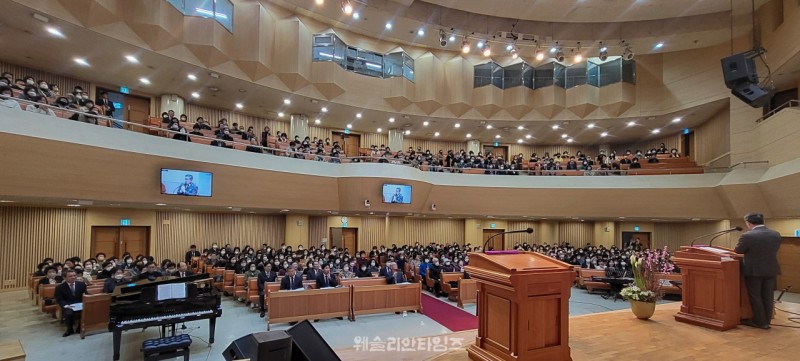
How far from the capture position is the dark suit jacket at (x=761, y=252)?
4.17m

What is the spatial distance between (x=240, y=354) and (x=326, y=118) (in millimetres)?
15852

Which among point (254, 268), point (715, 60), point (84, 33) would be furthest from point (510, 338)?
point (715, 60)

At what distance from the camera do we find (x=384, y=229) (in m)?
19.4

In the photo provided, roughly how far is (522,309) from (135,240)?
15114 millimetres

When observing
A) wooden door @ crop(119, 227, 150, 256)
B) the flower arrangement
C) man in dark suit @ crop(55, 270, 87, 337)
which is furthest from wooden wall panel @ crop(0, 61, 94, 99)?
the flower arrangement

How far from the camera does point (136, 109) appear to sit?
14391 millimetres

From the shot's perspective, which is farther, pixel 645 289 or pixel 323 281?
pixel 323 281

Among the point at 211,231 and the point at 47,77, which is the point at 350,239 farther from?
the point at 47,77

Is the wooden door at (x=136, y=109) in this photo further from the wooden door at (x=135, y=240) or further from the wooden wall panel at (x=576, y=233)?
the wooden wall panel at (x=576, y=233)

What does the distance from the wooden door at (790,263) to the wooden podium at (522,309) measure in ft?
47.6

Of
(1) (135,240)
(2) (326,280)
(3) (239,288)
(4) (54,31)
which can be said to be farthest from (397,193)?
(4) (54,31)

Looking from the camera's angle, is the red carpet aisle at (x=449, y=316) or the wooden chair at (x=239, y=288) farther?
the wooden chair at (x=239, y=288)

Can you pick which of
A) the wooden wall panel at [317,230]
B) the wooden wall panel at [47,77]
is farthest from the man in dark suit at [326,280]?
the wooden wall panel at [47,77]

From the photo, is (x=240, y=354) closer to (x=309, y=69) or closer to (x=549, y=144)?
(x=309, y=69)
